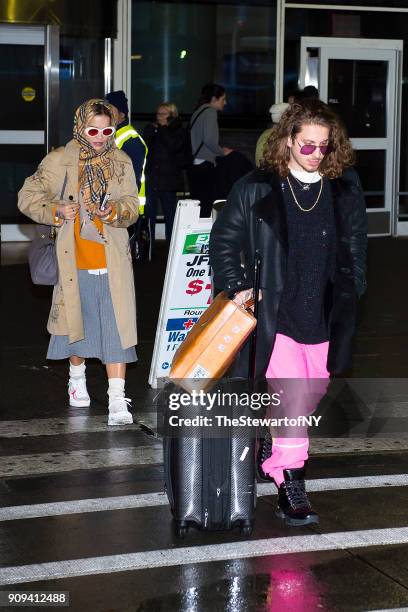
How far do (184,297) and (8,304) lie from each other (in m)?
4.16

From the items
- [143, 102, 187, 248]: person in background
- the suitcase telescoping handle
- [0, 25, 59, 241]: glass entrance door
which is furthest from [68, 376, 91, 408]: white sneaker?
[0, 25, 59, 241]: glass entrance door

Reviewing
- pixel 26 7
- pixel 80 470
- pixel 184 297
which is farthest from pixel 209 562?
pixel 26 7

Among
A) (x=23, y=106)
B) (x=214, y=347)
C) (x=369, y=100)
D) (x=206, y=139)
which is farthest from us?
(x=369, y=100)

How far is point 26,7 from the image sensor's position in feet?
50.2

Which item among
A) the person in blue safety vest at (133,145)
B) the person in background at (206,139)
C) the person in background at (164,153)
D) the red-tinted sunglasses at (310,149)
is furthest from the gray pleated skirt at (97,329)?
the person in background at (164,153)

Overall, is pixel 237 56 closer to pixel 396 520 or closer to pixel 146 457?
pixel 146 457

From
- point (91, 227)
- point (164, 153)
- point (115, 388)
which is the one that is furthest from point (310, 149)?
point (164, 153)

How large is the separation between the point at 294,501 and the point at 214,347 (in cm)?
95

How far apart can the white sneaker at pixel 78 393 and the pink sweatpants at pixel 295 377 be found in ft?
8.07

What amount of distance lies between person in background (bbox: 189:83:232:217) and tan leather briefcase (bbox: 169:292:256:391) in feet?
28.6

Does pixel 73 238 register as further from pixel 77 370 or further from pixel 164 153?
pixel 164 153

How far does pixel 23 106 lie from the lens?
16.5m

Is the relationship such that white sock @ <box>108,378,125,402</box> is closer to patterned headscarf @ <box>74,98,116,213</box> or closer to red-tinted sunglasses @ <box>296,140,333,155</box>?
patterned headscarf @ <box>74,98,116,213</box>

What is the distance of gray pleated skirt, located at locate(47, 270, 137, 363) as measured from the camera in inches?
290
